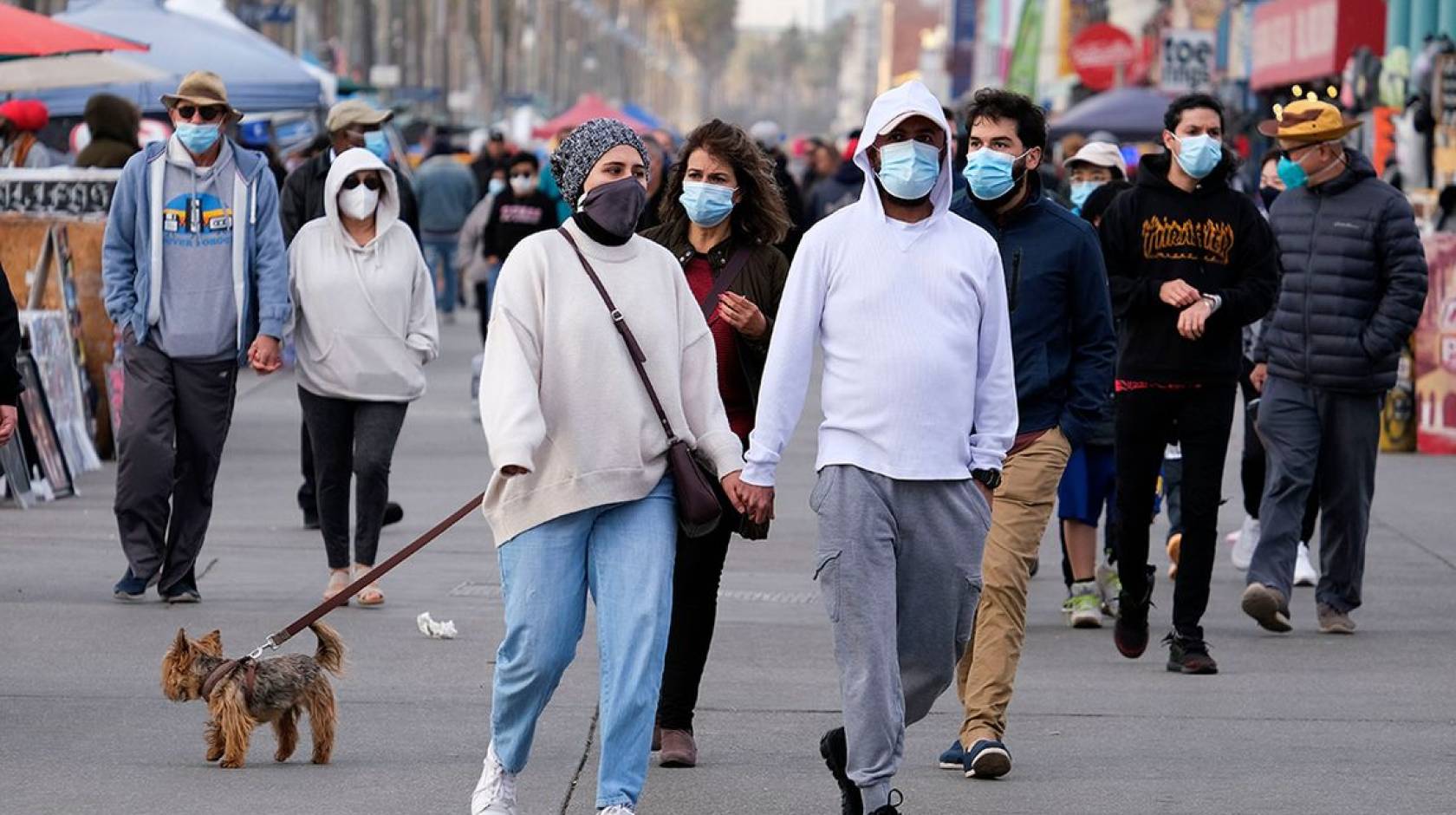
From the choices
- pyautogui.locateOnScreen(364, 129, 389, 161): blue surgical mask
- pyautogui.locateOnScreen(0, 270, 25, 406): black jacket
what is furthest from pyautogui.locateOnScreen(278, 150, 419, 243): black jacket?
pyautogui.locateOnScreen(0, 270, 25, 406): black jacket

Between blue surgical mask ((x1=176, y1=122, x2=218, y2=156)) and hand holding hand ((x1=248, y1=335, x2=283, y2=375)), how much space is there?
0.72 meters

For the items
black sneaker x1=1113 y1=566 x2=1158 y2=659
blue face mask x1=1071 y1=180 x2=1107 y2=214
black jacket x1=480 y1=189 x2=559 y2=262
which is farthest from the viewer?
black jacket x1=480 y1=189 x2=559 y2=262

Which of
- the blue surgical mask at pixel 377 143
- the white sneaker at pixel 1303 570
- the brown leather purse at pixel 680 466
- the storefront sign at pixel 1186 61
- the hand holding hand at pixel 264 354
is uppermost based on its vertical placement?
the storefront sign at pixel 1186 61

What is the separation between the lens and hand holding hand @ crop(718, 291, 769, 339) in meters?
7.00

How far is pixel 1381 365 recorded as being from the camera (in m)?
9.77

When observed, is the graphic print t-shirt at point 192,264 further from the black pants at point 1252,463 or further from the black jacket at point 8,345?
the black pants at point 1252,463

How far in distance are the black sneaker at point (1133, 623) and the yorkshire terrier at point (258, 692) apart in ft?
9.16

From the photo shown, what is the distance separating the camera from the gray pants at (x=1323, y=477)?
9.85 m

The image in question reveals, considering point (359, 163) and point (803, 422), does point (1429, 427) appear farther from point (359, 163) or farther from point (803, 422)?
point (359, 163)

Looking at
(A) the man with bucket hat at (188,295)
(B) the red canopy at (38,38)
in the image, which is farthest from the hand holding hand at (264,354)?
(B) the red canopy at (38,38)

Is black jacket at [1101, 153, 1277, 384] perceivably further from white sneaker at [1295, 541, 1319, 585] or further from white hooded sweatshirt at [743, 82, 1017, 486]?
white sneaker at [1295, 541, 1319, 585]

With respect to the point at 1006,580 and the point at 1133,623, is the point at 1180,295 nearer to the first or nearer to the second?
the point at 1133,623

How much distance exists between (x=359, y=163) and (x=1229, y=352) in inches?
133

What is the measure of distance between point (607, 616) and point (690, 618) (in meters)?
1.08
